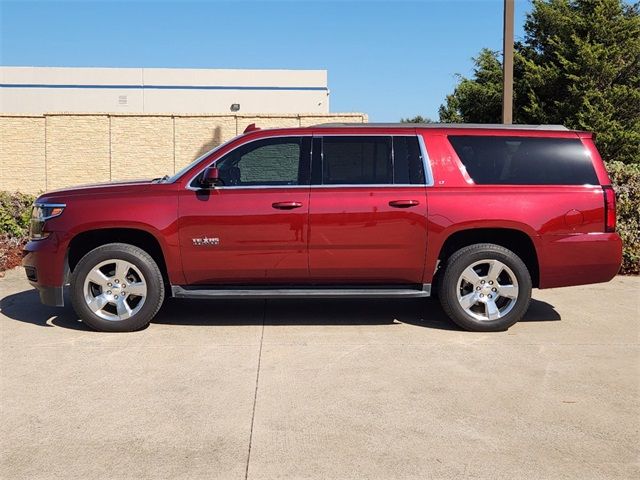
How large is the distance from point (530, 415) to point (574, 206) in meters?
2.54

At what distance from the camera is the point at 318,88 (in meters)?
54.2

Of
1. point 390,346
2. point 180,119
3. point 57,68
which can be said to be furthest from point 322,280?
point 57,68

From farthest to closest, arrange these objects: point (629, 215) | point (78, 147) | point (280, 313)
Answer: point (78, 147) < point (629, 215) < point (280, 313)

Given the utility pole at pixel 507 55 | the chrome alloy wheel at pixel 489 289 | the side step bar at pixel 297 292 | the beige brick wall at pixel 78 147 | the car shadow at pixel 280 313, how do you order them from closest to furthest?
the side step bar at pixel 297 292 < the chrome alloy wheel at pixel 489 289 < the car shadow at pixel 280 313 < the utility pole at pixel 507 55 < the beige brick wall at pixel 78 147

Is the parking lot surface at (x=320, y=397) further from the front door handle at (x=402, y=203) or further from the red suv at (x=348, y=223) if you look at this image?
the front door handle at (x=402, y=203)

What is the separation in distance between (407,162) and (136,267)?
2.68 meters

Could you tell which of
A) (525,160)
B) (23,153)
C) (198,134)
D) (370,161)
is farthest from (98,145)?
(525,160)

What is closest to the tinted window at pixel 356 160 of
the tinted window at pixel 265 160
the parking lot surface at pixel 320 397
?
→ the tinted window at pixel 265 160

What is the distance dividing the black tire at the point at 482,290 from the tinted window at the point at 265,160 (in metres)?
1.60

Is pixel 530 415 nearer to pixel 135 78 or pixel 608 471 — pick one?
pixel 608 471

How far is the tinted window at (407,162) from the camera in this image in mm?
5922

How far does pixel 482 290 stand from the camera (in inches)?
235

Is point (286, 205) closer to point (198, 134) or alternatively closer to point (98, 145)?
point (198, 134)

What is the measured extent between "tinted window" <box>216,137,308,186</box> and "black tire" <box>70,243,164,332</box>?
105cm
